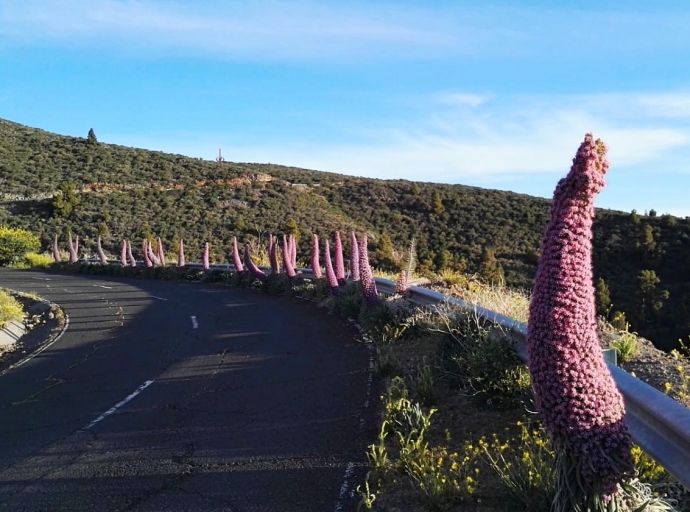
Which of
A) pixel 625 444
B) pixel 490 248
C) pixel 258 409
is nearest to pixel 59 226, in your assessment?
pixel 490 248

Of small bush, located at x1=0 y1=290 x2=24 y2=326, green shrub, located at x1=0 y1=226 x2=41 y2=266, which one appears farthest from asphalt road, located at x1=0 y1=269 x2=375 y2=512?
green shrub, located at x1=0 y1=226 x2=41 y2=266

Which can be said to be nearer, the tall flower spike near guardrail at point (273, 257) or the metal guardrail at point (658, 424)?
the metal guardrail at point (658, 424)

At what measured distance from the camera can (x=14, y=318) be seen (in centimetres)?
1520

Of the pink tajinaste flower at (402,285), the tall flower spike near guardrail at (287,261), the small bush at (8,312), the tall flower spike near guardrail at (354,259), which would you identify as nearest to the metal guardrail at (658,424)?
the pink tajinaste flower at (402,285)

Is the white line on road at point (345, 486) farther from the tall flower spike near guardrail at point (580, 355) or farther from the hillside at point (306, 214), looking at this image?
the hillside at point (306, 214)

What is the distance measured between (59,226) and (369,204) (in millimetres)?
25243

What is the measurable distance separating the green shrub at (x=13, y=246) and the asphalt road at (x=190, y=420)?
2868cm

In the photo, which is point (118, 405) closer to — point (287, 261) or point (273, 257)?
point (287, 261)

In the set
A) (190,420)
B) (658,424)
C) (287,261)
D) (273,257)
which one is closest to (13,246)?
(273,257)

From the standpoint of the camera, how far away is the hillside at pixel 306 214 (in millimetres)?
32125

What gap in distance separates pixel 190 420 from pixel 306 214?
138ft

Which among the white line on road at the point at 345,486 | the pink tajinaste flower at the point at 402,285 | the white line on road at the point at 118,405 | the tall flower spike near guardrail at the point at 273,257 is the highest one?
the pink tajinaste flower at the point at 402,285

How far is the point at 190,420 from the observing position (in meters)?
7.18

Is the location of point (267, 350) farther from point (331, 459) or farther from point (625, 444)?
point (625, 444)
